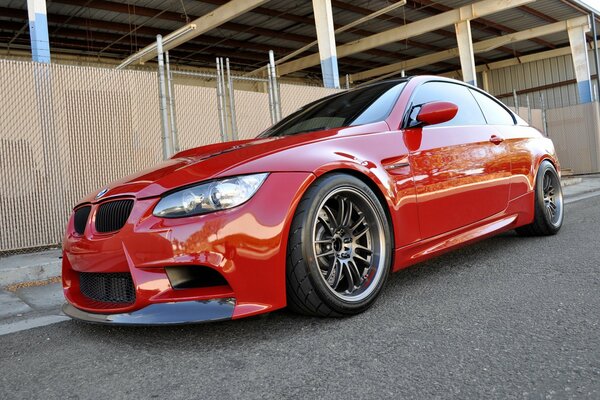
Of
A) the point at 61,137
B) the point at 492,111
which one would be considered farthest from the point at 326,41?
the point at 492,111

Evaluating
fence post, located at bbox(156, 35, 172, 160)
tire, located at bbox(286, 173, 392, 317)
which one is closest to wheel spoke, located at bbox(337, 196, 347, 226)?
tire, located at bbox(286, 173, 392, 317)

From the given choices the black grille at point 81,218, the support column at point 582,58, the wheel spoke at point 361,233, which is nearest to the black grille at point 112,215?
the black grille at point 81,218

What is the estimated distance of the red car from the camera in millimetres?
2139

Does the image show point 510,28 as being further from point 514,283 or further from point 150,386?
point 150,386

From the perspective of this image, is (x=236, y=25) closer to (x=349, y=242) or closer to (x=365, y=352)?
(x=349, y=242)

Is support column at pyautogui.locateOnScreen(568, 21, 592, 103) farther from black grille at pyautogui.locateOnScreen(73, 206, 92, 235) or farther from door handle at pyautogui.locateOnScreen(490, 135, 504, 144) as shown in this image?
black grille at pyautogui.locateOnScreen(73, 206, 92, 235)

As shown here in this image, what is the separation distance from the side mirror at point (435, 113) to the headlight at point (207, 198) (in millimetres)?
1274

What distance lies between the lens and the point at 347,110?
125 inches

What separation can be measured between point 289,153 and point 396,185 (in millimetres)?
705

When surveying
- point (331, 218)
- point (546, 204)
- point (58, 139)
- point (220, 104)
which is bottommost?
point (546, 204)

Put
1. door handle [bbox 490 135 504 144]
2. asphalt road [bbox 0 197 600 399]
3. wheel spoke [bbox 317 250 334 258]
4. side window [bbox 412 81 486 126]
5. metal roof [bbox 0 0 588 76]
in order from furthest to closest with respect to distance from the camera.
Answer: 1. metal roof [bbox 0 0 588 76]
2. door handle [bbox 490 135 504 144]
3. side window [bbox 412 81 486 126]
4. wheel spoke [bbox 317 250 334 258]
5. asphalt road [bbox 0 197 600 399]

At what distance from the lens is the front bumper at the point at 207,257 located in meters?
2.11

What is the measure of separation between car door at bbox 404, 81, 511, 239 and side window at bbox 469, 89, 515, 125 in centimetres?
11

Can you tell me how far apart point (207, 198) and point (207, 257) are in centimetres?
27
